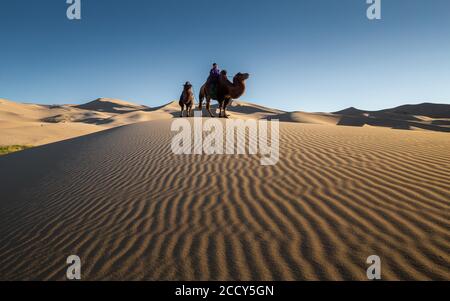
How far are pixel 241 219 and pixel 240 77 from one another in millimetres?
10480

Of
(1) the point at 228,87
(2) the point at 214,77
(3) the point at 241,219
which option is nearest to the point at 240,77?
(1) the point at 228,87

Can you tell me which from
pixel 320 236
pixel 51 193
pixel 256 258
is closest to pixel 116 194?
pixel 51 193

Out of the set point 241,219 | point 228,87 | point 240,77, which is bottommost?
point 241,219

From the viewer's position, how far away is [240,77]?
13008 mm

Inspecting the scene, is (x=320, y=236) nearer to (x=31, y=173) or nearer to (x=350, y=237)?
(x=350, y=237)

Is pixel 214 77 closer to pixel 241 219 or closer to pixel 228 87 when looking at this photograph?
pixel 228 87

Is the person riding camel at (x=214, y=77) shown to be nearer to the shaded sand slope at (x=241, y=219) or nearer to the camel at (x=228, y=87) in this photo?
the camel at (x=228, y=87)

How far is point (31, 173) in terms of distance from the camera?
25.4 feet

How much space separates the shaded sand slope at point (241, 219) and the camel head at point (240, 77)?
24.1ft

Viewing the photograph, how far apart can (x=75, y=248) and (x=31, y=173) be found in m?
5.85

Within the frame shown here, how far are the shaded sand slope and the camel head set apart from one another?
24.1ft

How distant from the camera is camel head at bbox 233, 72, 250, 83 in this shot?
42.2 ft

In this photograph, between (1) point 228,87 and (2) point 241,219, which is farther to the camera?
(1) point 228,87

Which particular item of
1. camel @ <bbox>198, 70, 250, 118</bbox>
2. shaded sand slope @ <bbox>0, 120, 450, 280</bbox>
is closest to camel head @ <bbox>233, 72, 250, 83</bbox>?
camel @ <bbox>198, 70, 250, 118</bbox>
